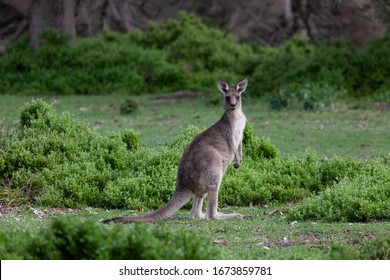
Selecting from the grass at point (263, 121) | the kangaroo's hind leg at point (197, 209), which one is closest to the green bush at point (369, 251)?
the kangaroo's hind leg at point (197, 209)

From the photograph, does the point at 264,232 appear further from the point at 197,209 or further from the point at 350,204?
the point at 350,204

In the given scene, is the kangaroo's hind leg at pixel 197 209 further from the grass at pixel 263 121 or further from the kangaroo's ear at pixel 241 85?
the grass at pixel 263 121

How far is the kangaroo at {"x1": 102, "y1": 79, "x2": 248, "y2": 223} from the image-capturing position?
9.44 meters

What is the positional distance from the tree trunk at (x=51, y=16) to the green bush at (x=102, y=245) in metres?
18.4

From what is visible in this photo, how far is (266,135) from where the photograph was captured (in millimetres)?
15875

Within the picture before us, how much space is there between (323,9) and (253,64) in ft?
21.9

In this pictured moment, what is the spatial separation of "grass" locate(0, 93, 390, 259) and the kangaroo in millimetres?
195

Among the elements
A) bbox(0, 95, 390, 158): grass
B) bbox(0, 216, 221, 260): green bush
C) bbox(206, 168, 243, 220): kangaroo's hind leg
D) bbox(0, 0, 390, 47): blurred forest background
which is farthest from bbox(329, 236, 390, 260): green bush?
bbox(0, 0, 390, 47): blurred forest background

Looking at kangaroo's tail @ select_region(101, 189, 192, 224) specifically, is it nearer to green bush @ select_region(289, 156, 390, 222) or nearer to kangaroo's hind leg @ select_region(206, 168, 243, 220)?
kangaroo's hind leg @ select_region(206, 168, 243, 220)

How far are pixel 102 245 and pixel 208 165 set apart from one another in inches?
134

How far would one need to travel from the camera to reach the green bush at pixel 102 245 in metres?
6.15

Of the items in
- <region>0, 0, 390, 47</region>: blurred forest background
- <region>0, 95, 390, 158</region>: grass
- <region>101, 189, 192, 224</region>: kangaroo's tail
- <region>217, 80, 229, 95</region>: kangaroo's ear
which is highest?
<region>217, 80, 229, 95</region>: kangaroo's ear

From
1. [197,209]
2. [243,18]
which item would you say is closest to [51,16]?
[243,18]
